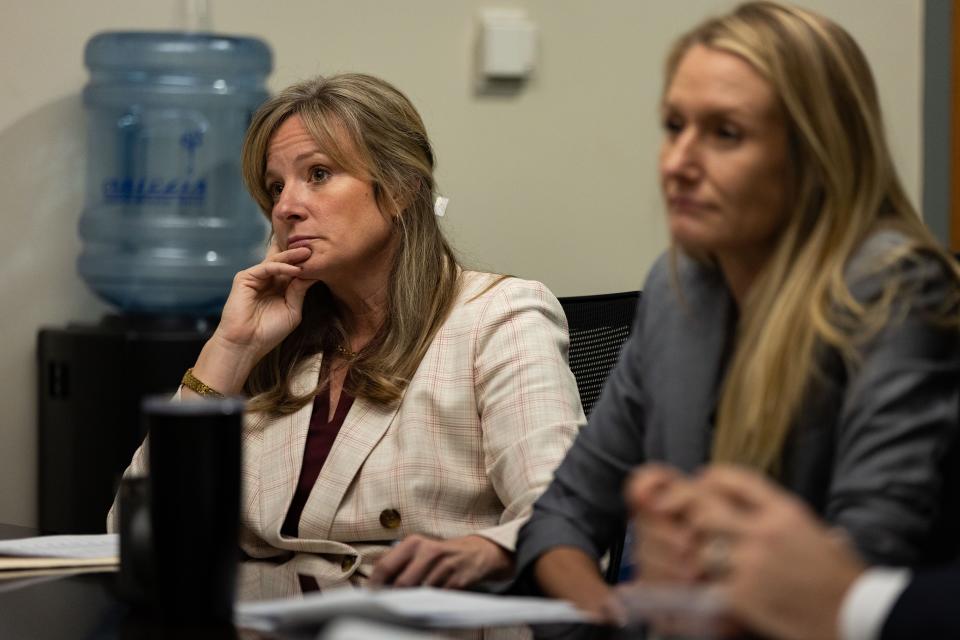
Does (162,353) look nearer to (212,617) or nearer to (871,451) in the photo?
(212,617)

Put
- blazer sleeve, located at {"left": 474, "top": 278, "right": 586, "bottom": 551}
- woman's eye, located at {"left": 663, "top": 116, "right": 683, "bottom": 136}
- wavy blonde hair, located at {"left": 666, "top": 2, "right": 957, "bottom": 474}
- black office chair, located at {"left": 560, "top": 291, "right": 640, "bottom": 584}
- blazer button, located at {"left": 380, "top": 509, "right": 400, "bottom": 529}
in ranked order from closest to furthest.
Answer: wavy blonde hair, located at {"left": 666, "top": 2, "right": 957, "bottom": 474}
woman's eye, located at {"left": 663, "top": 116, "right": 683, "bottom": 136}
blazer sleeve, located at {"left": 474, "top": 278, "right": 586, "bottom": 551}
blazer button, located at {"left": 380, "top": 509, "right": 400, "bottom": 529}
black office chair, located at {"left": 560, "top": 291, "right": 640, "bottom": 584}

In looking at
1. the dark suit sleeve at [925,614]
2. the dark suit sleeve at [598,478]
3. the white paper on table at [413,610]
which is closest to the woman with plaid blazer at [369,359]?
the dark suit sleeve at [598,478]

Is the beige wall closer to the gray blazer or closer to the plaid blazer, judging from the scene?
the plaid blazer

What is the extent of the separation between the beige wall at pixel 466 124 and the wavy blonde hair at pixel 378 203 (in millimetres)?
1074

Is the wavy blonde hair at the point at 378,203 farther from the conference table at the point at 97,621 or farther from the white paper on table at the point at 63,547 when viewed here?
the conference table at the point at 97,621

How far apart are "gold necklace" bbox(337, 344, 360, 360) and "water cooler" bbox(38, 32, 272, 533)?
A: 944mm

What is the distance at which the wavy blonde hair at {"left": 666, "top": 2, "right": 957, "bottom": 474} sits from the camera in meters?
1.16

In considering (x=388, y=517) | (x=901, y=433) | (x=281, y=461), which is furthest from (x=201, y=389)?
(x=901, y=433)

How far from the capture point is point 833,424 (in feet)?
3.81

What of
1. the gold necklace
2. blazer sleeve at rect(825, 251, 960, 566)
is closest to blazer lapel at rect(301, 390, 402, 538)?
the gold necklace

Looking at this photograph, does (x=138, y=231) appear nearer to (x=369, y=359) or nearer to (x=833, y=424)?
(x=369, y=359)

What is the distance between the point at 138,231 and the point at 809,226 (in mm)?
2335

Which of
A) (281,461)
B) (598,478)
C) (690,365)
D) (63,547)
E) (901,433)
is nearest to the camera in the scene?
(901,433)

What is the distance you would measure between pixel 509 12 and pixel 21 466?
1643mm
